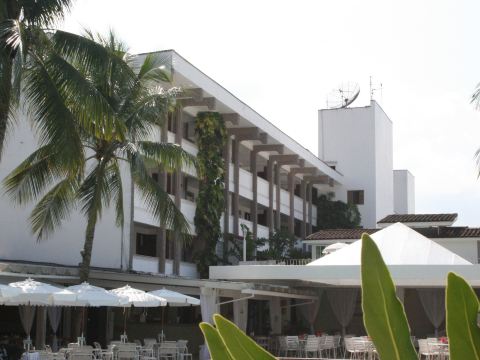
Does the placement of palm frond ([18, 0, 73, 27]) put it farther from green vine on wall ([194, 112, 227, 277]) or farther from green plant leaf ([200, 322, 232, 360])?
green vine on wall ([194, 112, 227, 277])

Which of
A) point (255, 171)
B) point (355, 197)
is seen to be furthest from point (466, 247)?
point (355, 197)

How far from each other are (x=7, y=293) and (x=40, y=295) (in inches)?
38.3

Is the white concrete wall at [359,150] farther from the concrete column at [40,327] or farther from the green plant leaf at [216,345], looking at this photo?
the green plant leaf at [216,345]

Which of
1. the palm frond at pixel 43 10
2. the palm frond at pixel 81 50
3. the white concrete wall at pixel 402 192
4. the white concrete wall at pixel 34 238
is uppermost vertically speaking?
the white concrete wall at pixel 402 192

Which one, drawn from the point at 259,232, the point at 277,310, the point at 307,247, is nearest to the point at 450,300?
the point at 277,310

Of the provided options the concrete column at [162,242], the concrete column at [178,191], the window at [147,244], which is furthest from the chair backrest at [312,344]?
the window at [147,244]

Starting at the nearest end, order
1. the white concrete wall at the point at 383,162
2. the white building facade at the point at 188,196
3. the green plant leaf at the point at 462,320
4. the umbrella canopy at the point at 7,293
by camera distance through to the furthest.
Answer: the green plant leaf at the point at 462,320, the umbrella canopy at the point at 7,293, the white building facade at the point at 188,196, the white concrete wall at the point at 383,162

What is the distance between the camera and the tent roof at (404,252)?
21000 mm

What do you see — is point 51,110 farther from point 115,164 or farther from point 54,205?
point 115,164

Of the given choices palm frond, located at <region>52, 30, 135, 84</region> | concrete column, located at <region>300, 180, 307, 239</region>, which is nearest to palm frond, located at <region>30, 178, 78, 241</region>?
palm frond, located at <region>52, 30, 135, 84</region>

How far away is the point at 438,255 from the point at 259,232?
1961 centimetres

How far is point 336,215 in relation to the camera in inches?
1977

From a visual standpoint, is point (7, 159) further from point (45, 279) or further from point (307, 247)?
point (307, 247)

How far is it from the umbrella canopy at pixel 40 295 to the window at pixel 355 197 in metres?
35.4
